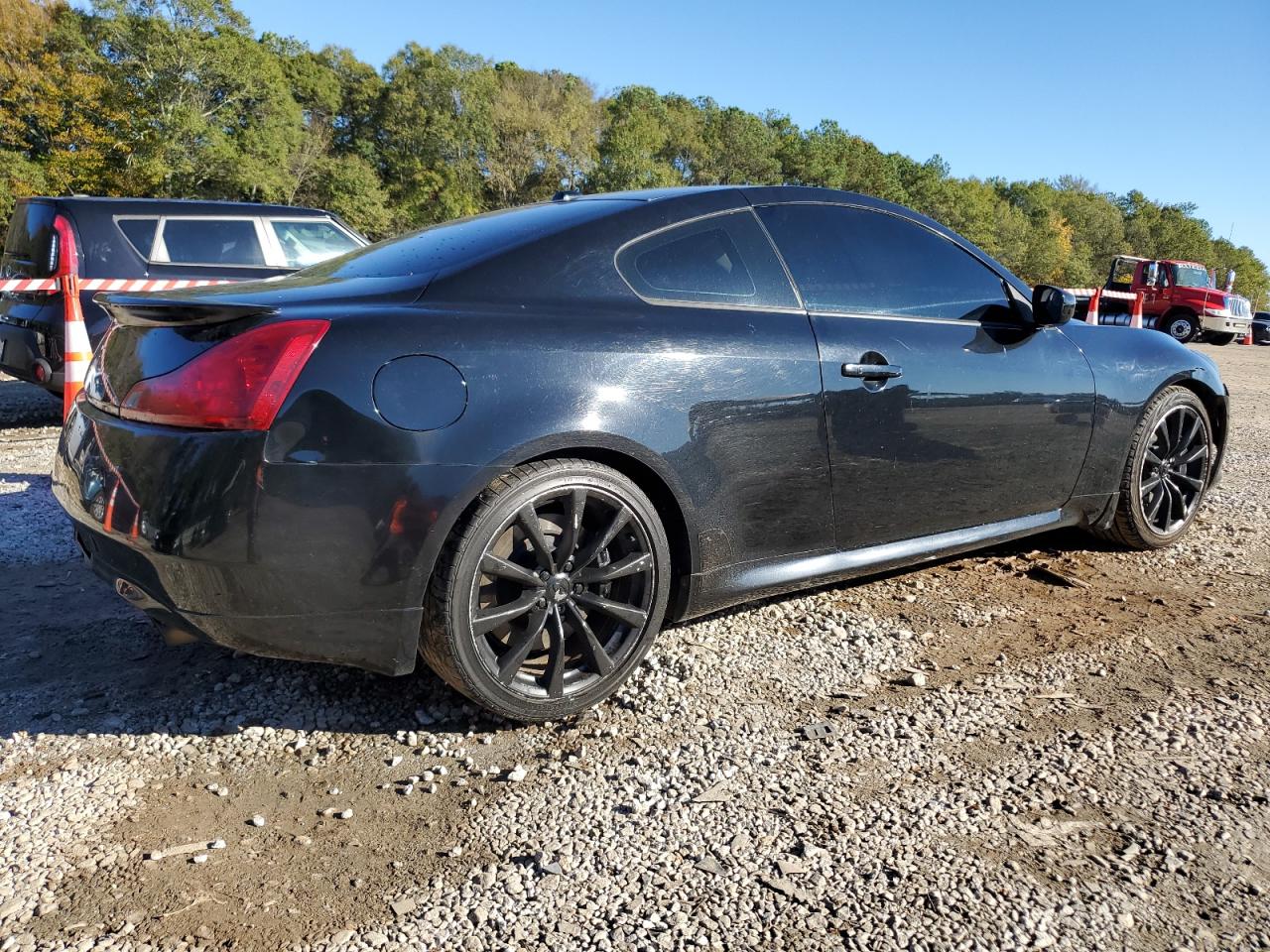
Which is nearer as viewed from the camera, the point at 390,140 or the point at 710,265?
the point at 710,265

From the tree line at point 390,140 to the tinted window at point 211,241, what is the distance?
28.4 feet

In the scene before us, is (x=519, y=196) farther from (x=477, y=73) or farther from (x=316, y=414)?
(x=316, y=414)

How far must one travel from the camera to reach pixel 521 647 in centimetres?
243

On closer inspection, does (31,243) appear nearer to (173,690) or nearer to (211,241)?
(211,241)

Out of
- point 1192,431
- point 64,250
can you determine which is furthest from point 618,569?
point 64,250

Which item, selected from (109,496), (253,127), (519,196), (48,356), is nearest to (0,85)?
(253,127)

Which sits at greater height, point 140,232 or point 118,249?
point 140,232

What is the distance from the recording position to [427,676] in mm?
2855

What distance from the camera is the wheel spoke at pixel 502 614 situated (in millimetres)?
2361

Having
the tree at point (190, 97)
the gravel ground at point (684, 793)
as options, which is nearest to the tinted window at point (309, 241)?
the gravel ground at point (684, 793)

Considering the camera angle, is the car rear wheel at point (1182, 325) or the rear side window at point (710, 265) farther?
the car rear wheel at point (1182, 325)

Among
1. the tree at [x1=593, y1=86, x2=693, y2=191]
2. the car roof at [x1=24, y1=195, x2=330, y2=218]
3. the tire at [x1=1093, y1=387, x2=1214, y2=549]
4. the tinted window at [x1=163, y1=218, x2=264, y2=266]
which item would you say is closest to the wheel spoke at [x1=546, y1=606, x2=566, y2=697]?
the tire at [x1=1093, y1=387, x2=1214, y2=549]

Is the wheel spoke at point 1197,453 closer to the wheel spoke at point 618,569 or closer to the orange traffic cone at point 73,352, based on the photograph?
the wheel spoke at point 618,569

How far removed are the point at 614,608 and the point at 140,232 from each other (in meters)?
6.40
